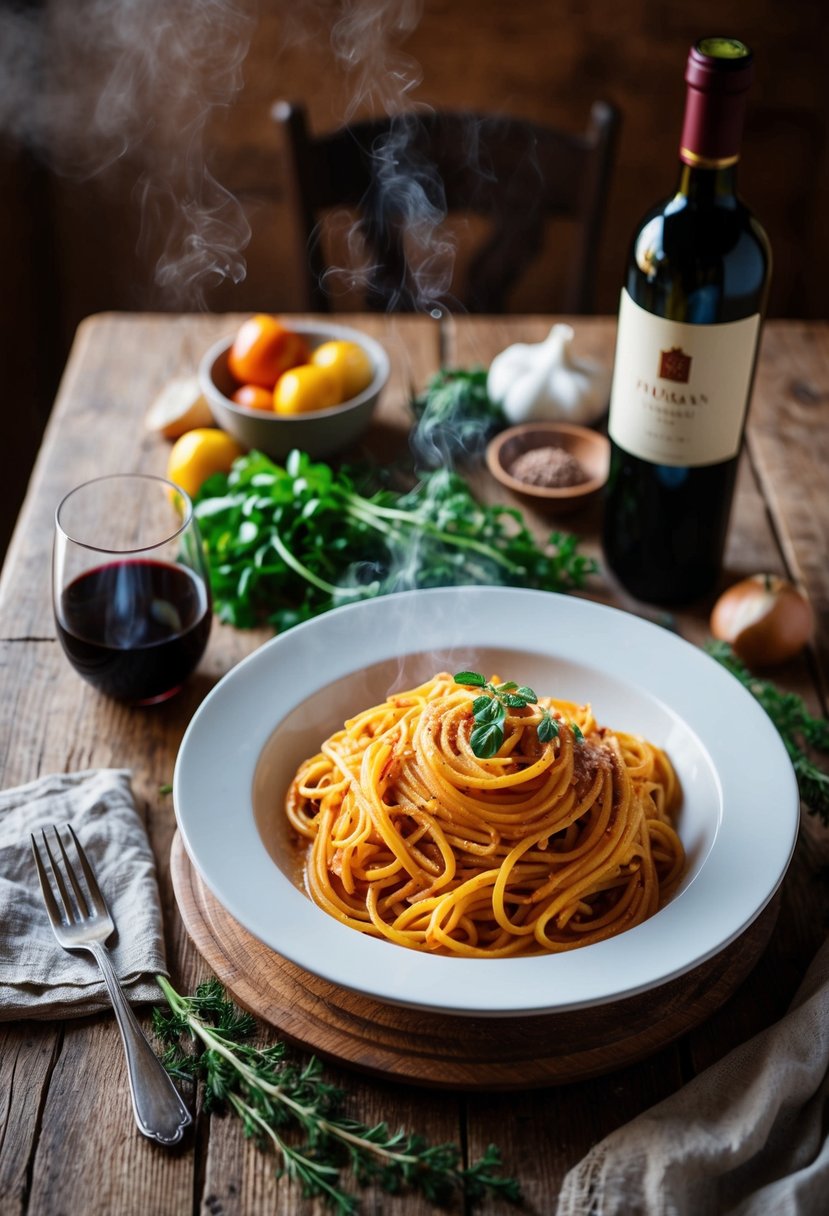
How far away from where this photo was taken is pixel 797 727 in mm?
1750

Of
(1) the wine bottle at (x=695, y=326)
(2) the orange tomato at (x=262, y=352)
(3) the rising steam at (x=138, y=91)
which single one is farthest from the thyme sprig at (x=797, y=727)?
(3) the rising steam at (x=138, y=91)

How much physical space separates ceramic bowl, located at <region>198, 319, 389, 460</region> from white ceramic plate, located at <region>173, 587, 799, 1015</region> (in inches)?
25.7

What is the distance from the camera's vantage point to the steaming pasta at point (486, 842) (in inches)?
54.6

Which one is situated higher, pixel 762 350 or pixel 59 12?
pixel 59 12

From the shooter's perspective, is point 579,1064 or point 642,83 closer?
point 579,1064

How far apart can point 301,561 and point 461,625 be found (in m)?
0.40

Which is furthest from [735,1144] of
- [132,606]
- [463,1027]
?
[132,606]

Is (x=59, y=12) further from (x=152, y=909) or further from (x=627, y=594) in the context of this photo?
(x=152, y=909)

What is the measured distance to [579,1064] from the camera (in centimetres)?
125

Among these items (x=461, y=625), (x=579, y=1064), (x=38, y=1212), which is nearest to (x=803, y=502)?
(x=461, y=625)

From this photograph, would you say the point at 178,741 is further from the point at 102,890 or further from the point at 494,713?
the point at 494,713

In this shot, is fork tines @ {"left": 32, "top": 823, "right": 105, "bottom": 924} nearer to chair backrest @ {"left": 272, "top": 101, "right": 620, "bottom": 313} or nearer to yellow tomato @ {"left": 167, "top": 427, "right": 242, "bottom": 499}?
yellow tomato @ {"left": 167, "top": 427, "right": 242, "bottom": 499}

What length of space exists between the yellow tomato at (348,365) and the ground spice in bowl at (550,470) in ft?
1.22

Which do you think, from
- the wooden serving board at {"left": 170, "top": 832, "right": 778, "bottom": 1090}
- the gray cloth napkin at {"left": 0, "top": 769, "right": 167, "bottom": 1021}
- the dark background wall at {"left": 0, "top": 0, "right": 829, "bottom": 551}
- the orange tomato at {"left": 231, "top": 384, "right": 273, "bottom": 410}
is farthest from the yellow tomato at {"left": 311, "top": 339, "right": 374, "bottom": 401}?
the dark background wall at {"left": 0, "top": 0, "right": 829, "bottom": 551}
